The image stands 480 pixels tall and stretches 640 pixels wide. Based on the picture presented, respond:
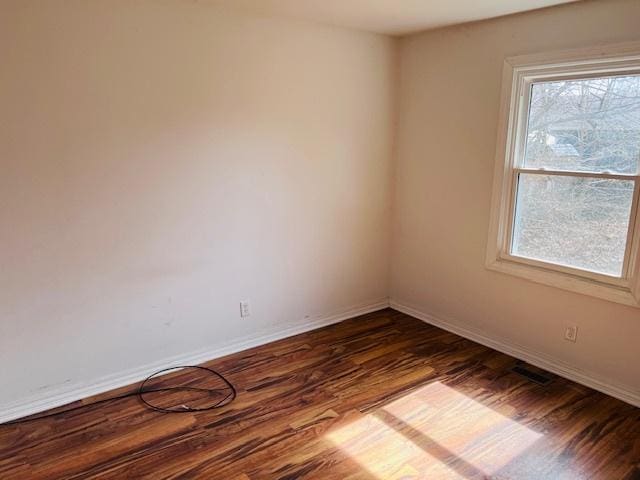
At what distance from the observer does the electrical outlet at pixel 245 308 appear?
3.26m

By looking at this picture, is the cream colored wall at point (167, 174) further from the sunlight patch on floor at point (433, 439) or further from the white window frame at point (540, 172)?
the sunlight patch on floor at point (433, 439)

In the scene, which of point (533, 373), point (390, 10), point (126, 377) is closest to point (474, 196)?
point (533, 373)

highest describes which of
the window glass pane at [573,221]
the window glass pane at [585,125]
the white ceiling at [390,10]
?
the white ceiling at [390,10]

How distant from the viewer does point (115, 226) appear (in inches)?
104

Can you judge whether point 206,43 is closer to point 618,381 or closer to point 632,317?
point 632,317

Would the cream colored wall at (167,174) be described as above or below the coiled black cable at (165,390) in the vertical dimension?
above

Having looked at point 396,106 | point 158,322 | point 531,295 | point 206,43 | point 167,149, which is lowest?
point 158,322

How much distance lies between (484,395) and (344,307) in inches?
55.9

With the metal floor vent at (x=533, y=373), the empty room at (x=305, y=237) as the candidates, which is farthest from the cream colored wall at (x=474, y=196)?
the metal floor vent at (x=533, y=373)

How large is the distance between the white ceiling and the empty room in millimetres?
28

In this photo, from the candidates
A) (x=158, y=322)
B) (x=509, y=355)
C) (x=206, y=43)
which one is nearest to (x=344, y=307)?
(x=509, y=355)

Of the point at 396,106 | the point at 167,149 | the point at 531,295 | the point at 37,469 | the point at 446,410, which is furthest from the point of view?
the point at 396,106

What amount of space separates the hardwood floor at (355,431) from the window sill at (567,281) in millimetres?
593

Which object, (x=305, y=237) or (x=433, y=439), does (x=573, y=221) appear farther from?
(x=305, y=237)
